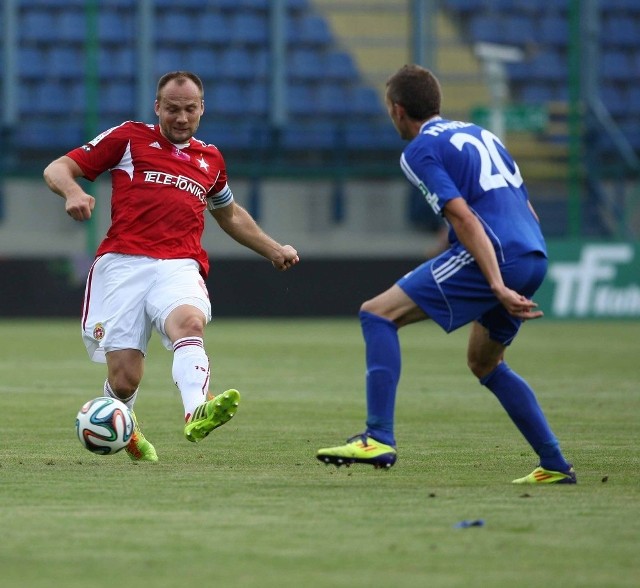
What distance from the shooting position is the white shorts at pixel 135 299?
23.1 ft

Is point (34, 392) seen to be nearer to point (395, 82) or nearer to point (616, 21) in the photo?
point (395, 82)

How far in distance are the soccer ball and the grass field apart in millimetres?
121

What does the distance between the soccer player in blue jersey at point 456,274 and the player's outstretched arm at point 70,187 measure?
128 centimetres

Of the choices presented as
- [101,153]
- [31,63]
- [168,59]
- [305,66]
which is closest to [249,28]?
[305,66]

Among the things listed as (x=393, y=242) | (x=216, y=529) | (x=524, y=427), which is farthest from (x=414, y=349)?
(x=216, y=529)

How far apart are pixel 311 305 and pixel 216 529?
18.9 meters

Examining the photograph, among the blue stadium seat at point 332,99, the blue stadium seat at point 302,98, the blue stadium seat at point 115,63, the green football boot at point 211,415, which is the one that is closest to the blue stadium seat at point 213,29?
the blue stadium seat at point 115,63

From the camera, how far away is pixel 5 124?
24.4 m

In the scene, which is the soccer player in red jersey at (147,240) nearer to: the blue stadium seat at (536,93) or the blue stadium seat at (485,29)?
the blue stadium seat at (536,93)

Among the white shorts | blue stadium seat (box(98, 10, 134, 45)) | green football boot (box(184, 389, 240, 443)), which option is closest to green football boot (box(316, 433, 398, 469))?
green football boot (box(184, 389, 240, 443))

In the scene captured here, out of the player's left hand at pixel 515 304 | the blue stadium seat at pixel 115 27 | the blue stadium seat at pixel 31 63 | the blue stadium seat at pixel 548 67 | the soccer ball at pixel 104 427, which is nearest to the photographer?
the player's left hand at pixel 515 304

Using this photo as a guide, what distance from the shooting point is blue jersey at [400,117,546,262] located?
20.3ft

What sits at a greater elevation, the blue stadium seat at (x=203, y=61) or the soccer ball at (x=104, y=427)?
the soccer ball at (x=104, y=427)

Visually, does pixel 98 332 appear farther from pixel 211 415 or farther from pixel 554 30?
pixel 554 30
